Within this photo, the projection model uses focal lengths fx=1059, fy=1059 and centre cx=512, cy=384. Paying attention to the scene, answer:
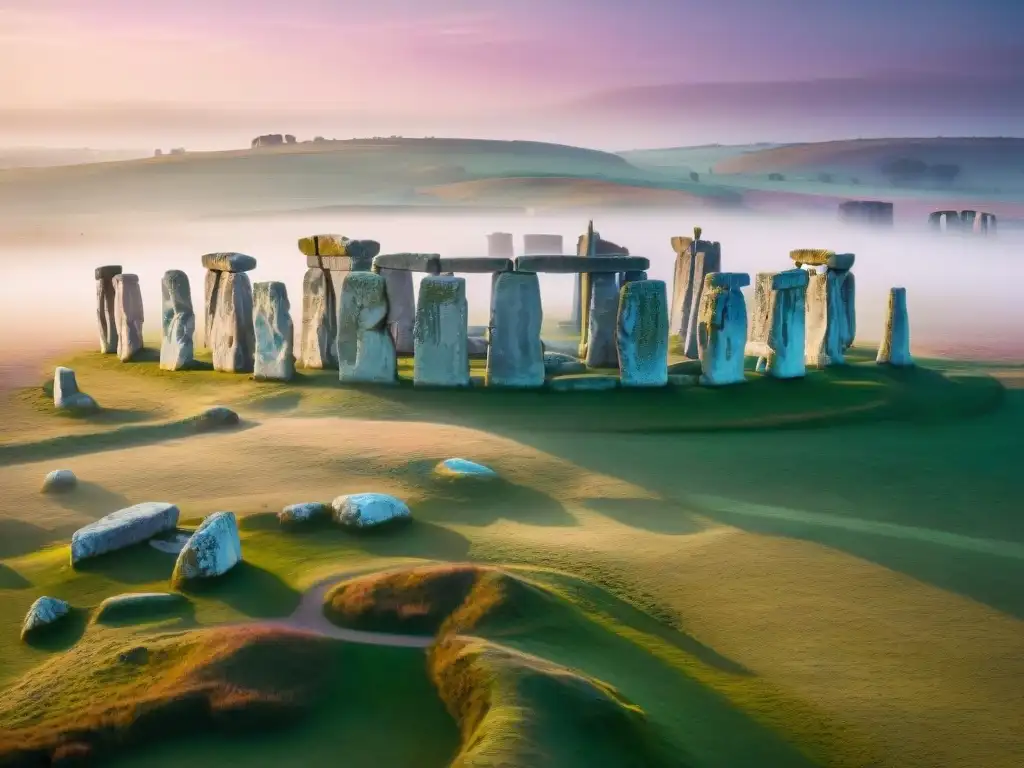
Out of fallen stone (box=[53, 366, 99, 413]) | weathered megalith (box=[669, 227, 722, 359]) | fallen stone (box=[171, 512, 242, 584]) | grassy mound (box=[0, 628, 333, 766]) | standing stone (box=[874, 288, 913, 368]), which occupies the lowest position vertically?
grassy mound (box=[0, 628, 333, 766])

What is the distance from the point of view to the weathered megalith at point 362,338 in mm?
12799

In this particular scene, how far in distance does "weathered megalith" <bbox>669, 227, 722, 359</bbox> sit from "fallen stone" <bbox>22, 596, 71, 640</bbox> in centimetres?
1166

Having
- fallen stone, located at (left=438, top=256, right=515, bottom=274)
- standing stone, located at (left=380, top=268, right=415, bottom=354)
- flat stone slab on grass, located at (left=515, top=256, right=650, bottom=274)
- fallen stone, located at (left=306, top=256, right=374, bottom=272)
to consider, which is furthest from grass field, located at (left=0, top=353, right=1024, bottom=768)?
standing stone, located at (left=380, top=268, right=415, bottom=354)

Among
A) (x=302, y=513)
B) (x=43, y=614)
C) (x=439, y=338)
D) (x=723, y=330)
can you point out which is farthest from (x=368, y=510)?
(x=723, y=330)

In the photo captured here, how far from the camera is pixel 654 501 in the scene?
873 cm

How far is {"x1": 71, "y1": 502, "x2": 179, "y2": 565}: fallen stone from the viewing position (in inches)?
283

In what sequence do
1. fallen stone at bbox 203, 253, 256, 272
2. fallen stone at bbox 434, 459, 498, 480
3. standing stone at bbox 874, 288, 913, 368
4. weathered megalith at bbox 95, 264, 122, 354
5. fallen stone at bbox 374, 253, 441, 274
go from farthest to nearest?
weathered megalith at bbox 95, 264, 122, 354 < standing stone at bbox 874, 288, 913, 368 < fallen stone at bbox 203, 253, 256, 272 < fallen stone at bbox 374, 253, 441, 274 < fallen stone at bbox 434, 459, 498, 480

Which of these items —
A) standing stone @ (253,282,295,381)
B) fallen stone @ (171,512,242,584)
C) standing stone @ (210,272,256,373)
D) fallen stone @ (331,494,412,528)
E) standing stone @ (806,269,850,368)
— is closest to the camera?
fallen stone @ (171,512,242,584)

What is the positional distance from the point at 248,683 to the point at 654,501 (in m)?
4.37

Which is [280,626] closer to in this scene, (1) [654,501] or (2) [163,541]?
(2) [163,541]

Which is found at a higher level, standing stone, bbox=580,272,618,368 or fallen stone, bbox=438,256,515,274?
fallen stone, bbox=438,256,515,274

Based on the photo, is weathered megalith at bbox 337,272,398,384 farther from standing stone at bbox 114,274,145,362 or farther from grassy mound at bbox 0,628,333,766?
grassy mound at bbox 0,628,333,766

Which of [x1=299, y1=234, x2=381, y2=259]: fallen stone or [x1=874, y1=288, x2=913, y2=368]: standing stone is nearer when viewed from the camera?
[x1=299, y1=234, x2=381, y2=259]: fallen stone

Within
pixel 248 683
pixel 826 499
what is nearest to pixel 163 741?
pixel 248 683
